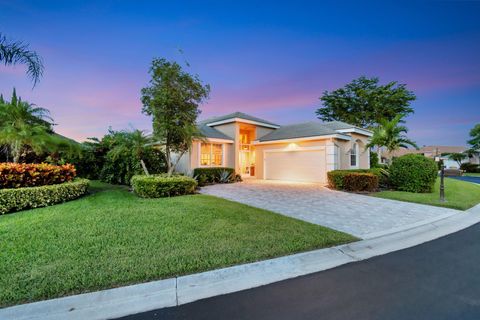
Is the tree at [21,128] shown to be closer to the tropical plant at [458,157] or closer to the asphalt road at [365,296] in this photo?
the asphalt road at [365,296]

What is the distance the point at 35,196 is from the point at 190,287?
7512 mm

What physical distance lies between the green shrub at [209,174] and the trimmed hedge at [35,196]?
21.3ft

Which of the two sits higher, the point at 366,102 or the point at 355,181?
the point at 366,102

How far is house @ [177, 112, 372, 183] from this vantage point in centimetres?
1451

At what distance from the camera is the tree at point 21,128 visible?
8273 millimetres

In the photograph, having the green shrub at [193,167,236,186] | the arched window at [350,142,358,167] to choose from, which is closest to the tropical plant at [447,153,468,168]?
the arched window at [350,142,358,167]

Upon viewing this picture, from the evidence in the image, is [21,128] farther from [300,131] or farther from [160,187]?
[300,131]

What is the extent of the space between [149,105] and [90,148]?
7557mm

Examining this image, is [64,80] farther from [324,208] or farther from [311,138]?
[311,138]

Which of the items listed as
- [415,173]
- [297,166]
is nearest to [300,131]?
[297,166]

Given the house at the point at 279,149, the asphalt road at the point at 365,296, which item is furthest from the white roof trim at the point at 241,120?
the asphalt road at the point at 365,296

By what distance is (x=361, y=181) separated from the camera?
1117 centimetres

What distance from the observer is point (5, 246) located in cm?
399

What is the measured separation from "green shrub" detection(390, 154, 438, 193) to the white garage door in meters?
4.09
